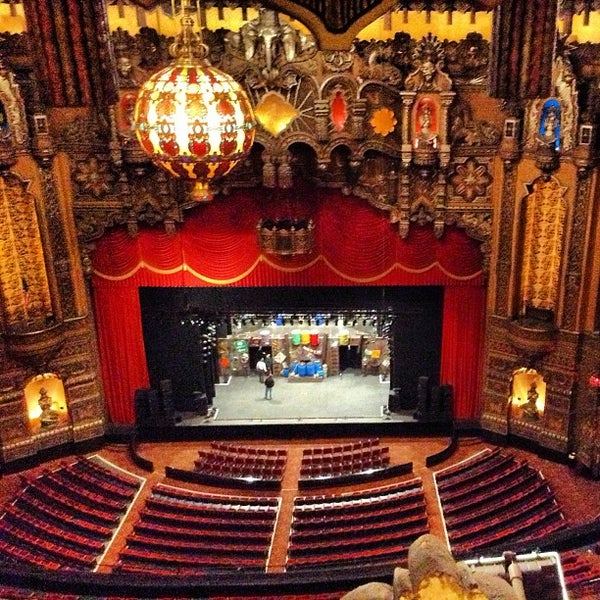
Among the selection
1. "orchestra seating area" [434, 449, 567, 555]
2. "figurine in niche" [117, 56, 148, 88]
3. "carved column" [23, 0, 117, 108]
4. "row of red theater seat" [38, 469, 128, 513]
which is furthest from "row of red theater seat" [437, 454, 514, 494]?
"carved column" [23, 0, 117, 108]

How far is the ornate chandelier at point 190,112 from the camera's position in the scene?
19.2 feet

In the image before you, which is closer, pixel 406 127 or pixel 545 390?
pixel 406 127

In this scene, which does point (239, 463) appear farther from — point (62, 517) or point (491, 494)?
point (491, 494)

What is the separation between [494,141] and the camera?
13.9 m

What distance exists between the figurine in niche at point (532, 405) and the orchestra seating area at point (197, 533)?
6.14m

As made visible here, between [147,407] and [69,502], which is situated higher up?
[147,407]

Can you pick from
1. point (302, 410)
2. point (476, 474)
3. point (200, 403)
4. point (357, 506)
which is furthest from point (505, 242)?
point (200, 403)

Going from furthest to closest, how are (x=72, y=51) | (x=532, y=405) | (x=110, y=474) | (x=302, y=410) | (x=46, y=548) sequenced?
(x=302, y=410) < (x=532, y=405) < (x=110, y=474) < (x=46, y=548) < (x=72, y=51)

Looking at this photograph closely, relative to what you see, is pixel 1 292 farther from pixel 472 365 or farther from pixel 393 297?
pixel 472 365

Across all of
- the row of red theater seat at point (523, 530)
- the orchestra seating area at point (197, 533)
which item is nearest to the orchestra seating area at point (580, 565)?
the row of red theater seat at point (523, 530)

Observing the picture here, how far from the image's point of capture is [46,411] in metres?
15.7

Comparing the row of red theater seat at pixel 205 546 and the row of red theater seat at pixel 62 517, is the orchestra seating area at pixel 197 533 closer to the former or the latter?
the row of red theater seat at pixel 205 546

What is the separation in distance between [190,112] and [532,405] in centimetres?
1221

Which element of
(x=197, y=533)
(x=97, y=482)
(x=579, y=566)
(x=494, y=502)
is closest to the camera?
(x=579, y=566)
